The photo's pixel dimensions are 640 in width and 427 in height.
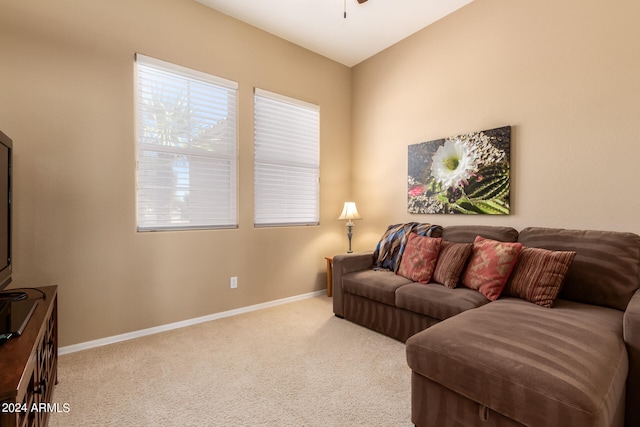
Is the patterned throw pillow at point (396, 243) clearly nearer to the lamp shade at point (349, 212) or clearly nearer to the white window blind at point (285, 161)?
the lamp shade at point (349, 212)

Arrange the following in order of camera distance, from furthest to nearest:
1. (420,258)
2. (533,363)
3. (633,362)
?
(420,258)
(633,362)
(533,363)

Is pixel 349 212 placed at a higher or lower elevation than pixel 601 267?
higher

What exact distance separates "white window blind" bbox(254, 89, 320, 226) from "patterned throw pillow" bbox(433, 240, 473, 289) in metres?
Result: 1.70

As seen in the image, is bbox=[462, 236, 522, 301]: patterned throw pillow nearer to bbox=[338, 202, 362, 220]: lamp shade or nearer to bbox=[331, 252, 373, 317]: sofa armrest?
bbox=[331, 252, 373, 317]: sofa armrest

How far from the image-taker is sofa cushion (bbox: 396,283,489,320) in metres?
2.08

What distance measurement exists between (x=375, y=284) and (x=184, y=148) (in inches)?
84.1

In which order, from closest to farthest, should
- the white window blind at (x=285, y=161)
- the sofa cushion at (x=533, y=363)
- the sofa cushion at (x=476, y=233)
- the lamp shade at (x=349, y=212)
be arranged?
the sofa cushion at (x=533, y=363)
the sofa cushion at (x=476, y=233)
the white window blind at (x=285, y=161)
the lamp shade at (x=349, y=212)

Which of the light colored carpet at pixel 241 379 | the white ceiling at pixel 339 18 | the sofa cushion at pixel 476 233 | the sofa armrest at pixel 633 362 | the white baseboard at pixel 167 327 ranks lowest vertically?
the light colored carpet at pixel 241 379

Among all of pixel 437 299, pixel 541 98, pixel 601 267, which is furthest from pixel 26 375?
pixel 541 98

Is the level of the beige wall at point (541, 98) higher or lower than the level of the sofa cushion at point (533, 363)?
higher

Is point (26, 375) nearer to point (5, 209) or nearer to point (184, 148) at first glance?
point (5, 209)

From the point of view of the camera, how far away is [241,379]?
1.93m

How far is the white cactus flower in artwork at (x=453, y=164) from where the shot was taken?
289cm

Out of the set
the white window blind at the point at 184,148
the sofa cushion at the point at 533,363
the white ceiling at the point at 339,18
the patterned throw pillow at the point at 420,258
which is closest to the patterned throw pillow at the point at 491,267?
the patterned throw pillow at the point at 420,258
